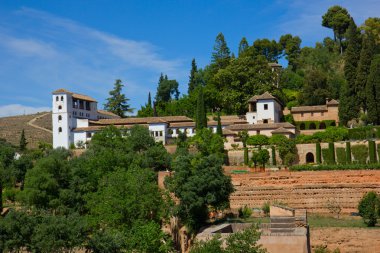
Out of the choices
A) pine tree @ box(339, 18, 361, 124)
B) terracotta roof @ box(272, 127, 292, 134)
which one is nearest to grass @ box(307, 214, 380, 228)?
terracotta roof @ box(272, 127, 292, 134)

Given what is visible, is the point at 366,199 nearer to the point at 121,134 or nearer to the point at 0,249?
the point at 0,249

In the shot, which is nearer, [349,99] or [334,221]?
[334,221]

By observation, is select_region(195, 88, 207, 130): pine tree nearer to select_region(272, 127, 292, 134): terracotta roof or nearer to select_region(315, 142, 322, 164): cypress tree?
select_region(272, 127, 292, 134): terracotta roof

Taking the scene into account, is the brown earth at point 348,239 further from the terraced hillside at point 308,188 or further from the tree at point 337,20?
the tree at point 337,20

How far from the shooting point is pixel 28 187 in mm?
34000

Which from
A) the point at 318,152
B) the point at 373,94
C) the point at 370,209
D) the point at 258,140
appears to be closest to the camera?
the point at 370,209

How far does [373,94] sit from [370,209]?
20.5m

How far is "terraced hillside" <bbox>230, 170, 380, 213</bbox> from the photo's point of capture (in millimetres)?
34688

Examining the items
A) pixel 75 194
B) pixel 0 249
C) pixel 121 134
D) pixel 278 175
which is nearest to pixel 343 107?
pixel 278 175

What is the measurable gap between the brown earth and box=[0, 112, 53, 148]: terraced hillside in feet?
154

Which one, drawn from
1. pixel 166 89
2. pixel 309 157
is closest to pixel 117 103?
pixel 166 89

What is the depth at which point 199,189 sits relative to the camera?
28.8 m

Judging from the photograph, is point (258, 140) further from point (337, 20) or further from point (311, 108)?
point (337, 20)

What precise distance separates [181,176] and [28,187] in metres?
10.5
